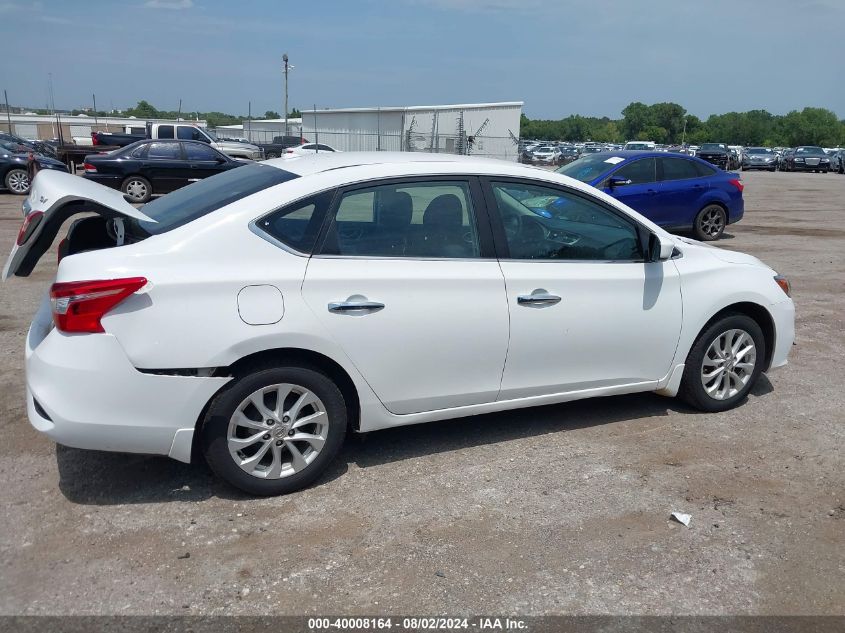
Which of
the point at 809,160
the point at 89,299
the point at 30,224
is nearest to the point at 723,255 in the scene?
the point at 89,299

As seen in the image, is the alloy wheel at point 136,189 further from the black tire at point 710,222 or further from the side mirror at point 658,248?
the side mirror at point 658,248

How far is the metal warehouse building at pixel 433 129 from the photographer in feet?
124

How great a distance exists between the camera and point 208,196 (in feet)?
13.6

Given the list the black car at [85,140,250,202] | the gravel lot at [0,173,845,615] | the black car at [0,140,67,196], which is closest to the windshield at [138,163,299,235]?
the gravel lot at [0,173,845,615]

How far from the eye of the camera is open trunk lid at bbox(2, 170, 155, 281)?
3.59 metres

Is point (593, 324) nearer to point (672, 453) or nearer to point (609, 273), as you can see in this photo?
point (609, 273)

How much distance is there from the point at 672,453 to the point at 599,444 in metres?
0.43

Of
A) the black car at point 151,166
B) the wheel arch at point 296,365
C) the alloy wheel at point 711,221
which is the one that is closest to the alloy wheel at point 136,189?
the black car at point 151,166

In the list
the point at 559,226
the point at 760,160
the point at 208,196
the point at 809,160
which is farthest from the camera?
the point at 760,160

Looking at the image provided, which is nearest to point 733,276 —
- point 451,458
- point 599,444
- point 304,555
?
point 599,444

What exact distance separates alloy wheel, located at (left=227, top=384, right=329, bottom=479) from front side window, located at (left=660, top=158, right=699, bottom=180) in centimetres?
1005

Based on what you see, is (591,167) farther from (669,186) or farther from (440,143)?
(440,143)

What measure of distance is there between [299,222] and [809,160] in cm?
4582

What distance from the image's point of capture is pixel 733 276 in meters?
5.00
